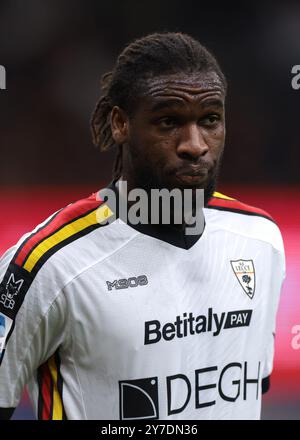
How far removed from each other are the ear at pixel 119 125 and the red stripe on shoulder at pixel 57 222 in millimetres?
167

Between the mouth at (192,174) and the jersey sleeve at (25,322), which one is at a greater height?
the mouth at (192,174)

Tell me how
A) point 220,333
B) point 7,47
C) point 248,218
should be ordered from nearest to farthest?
1. point 220,333
2. point 248,218
3. point 7,47

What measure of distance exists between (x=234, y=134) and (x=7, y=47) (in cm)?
119

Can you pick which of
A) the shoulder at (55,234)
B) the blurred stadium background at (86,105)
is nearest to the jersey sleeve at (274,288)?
the shoulder at (55,234)

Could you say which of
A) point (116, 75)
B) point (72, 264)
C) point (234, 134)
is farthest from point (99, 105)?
point (234, 134)

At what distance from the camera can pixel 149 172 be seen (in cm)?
194

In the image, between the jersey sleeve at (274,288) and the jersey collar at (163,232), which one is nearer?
the jersey collar at (163,232)

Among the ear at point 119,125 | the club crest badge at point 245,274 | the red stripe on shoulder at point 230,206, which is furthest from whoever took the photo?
the red stripe on shoulder at point 230,206

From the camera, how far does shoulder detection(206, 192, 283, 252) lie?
7.32 feet

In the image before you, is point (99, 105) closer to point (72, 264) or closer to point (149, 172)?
point (149, 172)

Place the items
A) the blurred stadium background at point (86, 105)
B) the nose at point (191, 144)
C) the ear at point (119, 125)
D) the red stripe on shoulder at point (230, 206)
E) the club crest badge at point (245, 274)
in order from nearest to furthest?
the nose at point (191, 144)
the ear at point (119, 125)
the club crest badge at point (245, 274)
the red stripe on shoulder at point (230, 206)
the blurred stadium background at point (86, 105)

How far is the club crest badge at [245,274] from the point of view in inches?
84.0

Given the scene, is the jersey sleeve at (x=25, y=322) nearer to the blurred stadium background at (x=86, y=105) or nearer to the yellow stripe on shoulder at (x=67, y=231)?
the yellow stripe on shoulder at (x=67, y=231)

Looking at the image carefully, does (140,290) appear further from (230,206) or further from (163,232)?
(230,206)
